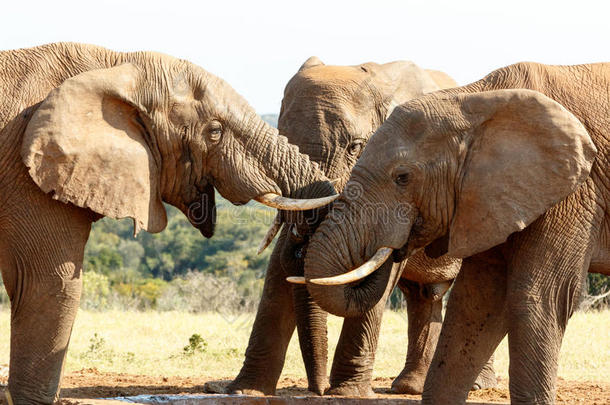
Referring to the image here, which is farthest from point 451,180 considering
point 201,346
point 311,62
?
point 201,346

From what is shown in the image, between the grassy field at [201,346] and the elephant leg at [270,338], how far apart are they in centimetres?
188

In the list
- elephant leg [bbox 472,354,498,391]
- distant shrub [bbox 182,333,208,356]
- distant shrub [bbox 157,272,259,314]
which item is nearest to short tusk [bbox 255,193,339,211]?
elephant leg [bbox 472,354,498,391]

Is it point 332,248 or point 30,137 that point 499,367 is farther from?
point 30,137

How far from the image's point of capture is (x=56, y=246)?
6113mm

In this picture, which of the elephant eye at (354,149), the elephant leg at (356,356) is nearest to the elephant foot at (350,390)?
the elephant leg at (356,356)

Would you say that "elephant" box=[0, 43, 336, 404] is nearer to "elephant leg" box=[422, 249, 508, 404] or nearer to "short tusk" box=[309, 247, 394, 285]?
"short tusk" box=[309, 247, 394, 285]

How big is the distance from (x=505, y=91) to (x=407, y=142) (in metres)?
0.58

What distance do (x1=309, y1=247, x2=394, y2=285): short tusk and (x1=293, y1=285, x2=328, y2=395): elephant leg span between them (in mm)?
1570

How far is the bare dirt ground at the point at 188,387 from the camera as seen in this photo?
27.1 ft

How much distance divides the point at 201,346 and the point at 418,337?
8.20 feet

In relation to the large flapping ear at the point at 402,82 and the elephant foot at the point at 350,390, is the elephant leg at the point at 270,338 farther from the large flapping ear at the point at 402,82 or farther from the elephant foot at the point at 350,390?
the large flapping ear at the point at 402,82

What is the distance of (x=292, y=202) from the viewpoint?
655 cm

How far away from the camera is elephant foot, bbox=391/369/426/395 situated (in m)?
8.88

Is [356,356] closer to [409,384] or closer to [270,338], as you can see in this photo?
[270,338]
